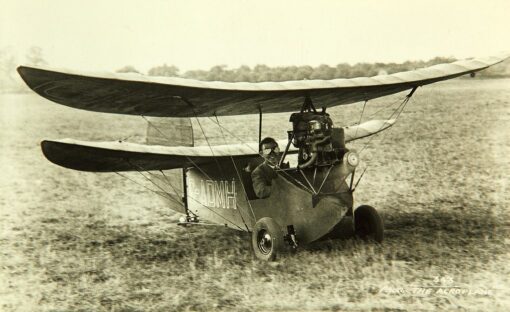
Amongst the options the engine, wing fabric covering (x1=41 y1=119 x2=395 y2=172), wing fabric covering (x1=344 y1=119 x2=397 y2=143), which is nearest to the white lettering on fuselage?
wing fabric covering (x1=41 y1=119 x2=395 y2=172)

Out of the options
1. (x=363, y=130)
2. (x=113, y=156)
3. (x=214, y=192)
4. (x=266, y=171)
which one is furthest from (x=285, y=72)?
(x=113, y=156)

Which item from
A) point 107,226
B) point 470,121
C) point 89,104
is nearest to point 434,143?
point 470,121

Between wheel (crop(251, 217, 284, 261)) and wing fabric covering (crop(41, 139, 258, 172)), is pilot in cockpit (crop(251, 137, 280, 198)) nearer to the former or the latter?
wheel (crop(251, 217, 284, 261))

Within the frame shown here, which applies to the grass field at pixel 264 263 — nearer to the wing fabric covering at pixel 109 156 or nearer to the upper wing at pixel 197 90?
the wing fabric covering at pixel 109 156

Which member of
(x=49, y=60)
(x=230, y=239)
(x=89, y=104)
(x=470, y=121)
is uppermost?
(x=49, y=60)

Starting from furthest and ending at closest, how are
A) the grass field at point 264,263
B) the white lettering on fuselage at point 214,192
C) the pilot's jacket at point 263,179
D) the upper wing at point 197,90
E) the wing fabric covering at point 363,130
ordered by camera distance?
the wing fabric covering at point 363,130 → the white lettering on fuselage at point 214,192 → the pilot's jacket at point 263,179 → the grass field at point 264,263 → the upper wing at point 197,90

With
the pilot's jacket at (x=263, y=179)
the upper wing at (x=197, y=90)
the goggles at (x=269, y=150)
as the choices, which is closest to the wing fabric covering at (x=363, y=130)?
the upper wing at (x=197, y=90)

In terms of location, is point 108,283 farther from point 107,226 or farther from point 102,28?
point 102,28

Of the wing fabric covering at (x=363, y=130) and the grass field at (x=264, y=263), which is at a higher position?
the wing fabric covering at (x=363, y=130)
